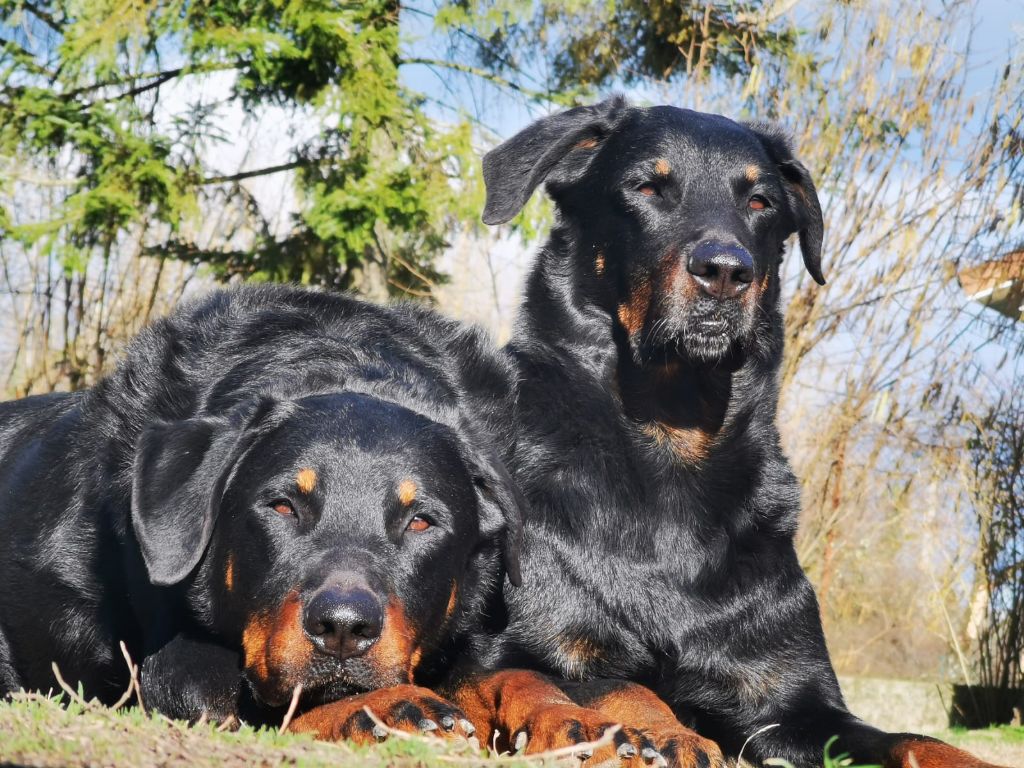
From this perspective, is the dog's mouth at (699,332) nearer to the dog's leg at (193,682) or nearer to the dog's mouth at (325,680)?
the dog's mouth at (325,680)

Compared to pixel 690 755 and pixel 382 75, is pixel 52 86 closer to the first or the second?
pixel 382 75

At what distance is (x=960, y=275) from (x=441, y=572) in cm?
651

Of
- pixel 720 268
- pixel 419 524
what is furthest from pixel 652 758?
pixel 720 268

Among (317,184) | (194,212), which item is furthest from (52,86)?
(317,184)

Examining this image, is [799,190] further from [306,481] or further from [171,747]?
[171,747]

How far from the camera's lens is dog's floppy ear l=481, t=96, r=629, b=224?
4496mm

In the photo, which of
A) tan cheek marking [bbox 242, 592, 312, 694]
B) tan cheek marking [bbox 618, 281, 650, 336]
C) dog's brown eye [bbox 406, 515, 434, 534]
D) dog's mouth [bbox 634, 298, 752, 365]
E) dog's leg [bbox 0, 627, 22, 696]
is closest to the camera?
tan cheek marking [bbox 242, 592, 312, 694]

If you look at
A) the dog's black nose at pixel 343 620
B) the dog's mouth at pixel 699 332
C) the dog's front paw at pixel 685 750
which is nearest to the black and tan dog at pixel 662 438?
the dog's mouth at pixel 699 332

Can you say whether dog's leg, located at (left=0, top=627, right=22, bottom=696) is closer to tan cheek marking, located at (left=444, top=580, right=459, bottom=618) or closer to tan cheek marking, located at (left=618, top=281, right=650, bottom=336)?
tan cheek marking, located at (left=444, top=580, right=459, bottom=618)

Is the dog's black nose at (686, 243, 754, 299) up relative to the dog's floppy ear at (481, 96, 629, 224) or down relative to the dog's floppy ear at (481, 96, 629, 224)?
down

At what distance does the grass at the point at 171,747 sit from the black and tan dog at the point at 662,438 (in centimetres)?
89

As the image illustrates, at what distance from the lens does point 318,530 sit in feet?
10.7

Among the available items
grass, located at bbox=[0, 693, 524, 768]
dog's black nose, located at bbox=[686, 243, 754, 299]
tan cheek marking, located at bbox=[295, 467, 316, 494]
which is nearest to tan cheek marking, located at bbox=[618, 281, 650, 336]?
dog's black nose, located at bbox=[686, 243, 754, 299]

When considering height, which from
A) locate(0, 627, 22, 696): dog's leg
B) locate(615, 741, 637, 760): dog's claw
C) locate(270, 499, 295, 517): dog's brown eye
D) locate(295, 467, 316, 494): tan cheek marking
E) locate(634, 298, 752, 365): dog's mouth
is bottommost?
locate(0, 627, 22, 696): dog's leg
